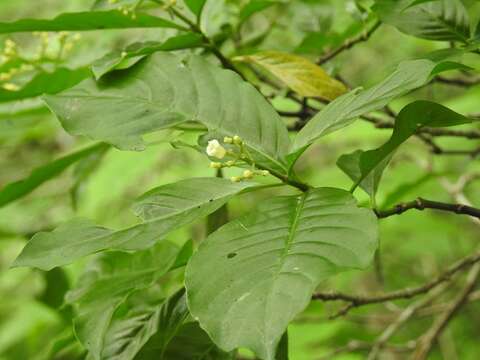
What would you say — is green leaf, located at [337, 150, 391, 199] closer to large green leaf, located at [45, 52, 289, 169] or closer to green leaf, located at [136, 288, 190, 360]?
large green leaf, located at [45, 52, 289, 169]

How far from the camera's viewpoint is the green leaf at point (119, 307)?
3.06 feet

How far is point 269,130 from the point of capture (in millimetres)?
947

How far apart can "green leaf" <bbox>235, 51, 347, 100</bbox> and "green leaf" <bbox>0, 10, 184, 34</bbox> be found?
0.17 meters

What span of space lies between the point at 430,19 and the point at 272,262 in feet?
1.73

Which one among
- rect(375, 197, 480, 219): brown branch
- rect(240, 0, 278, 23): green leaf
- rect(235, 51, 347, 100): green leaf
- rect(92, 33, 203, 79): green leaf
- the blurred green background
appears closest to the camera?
rect(375, 197, 480, 219): brown branch

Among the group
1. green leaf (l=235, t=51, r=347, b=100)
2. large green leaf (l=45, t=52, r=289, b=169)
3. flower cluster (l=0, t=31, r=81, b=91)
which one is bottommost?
flower cluster (l=0, t=31, r=81, b=91)

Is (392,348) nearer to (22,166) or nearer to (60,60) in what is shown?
(60,60)

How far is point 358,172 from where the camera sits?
0.96 metres

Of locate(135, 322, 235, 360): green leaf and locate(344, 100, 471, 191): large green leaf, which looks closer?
locate(344, 100, 471, 191): large green leaf

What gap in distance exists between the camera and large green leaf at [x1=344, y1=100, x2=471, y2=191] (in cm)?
83

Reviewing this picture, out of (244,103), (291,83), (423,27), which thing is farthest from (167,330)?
(423,27)

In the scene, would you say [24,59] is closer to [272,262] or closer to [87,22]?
→ [87,22]

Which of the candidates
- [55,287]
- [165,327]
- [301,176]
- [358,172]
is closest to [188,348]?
[165,327]

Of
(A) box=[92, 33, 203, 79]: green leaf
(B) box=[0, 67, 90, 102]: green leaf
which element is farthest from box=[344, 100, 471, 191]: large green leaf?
(B) box=[0, 67, 90, 102]: green leaf
